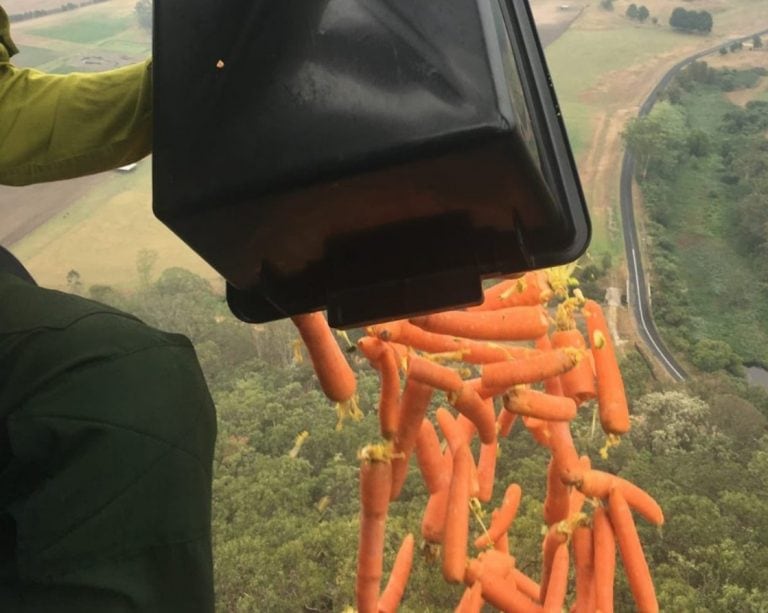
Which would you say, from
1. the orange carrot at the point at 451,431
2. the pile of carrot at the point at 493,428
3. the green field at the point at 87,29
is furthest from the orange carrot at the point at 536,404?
the green field at the point at 87,29

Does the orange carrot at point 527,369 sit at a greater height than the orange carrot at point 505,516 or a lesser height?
greater

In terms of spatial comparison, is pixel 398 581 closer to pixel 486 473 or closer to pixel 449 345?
pixel 486 473

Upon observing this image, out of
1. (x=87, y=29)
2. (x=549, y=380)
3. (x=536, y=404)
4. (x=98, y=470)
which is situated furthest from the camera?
(x=87, y=29)

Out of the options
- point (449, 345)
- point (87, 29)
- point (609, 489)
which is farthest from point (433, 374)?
point (87, 29)

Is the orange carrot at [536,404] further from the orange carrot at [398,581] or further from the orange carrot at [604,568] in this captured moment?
the orange carrot at [398,581]

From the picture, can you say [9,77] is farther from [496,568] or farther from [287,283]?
[496,568]
